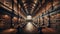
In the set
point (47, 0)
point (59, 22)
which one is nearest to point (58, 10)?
point (59, 22)

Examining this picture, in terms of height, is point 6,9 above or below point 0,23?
above

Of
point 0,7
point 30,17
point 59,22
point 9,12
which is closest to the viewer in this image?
point 59,22

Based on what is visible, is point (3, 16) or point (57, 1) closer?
point (57, 1)

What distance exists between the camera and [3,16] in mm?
15633

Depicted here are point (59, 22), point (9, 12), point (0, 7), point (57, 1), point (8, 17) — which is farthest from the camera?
point (8, 17)

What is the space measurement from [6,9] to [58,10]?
18.0 feet

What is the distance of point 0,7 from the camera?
43.6 feet

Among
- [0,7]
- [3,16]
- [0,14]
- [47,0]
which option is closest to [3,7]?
[0,7]

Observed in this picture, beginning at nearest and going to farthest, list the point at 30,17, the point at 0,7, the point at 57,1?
the point at 0,7, the point at 57,1, the point at 30,17

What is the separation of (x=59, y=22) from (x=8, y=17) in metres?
7.29

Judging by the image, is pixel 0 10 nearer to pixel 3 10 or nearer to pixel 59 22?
pixel 3 10

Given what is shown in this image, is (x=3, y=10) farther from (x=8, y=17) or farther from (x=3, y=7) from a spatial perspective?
(x=8, y=17)

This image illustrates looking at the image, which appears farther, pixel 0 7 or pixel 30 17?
pixel 30 17

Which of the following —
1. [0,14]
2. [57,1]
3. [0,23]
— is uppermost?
[57,1]
